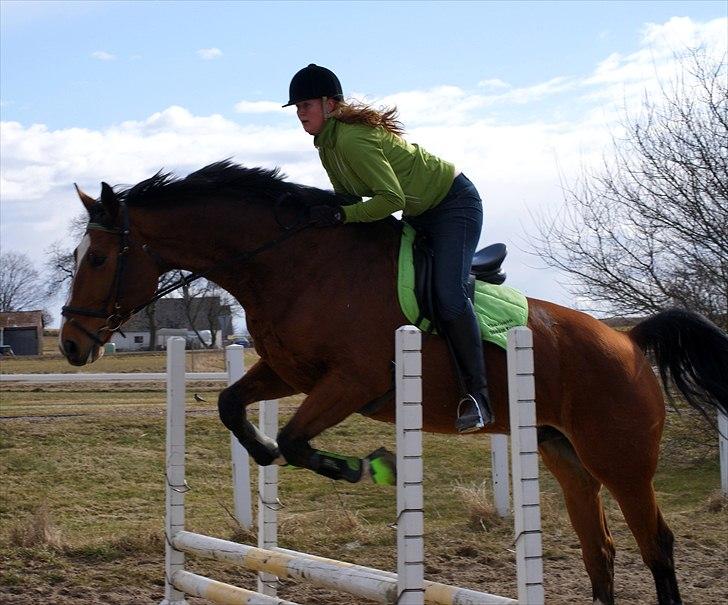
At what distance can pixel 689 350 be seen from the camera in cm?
586

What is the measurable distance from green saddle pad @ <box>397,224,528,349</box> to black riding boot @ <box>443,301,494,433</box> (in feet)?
0.48

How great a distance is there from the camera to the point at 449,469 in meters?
11.7

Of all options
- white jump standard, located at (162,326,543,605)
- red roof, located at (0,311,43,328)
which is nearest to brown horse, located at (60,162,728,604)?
white jump standard, located at (162,326,543,605)

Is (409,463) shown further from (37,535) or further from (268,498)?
(37,535)

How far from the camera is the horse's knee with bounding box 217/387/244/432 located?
4.88m

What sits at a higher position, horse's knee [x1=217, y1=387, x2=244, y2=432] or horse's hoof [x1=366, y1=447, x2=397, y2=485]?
horse's knee [x1=217, y1=387, x2=244, y2=432]

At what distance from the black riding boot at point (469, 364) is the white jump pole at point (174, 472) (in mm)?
1704

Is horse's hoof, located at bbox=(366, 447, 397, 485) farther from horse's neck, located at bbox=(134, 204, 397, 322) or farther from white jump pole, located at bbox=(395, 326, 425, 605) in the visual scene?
horse's neck, located at bbox=(134, 204, 397, 322)

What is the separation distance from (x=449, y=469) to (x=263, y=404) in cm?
652

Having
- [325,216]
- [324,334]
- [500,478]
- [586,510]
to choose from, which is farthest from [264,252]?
[500,478]

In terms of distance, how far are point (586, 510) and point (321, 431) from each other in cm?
194

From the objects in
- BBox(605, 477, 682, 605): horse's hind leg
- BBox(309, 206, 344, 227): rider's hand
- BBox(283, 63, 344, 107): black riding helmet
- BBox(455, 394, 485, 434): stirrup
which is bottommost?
BBox(605, 477, 682, 605): horse's hind leg

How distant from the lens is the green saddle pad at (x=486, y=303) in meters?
4.74

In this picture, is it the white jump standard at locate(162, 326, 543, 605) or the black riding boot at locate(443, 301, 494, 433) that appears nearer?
the white jump standard at locate(162, 326, 543, 605)
